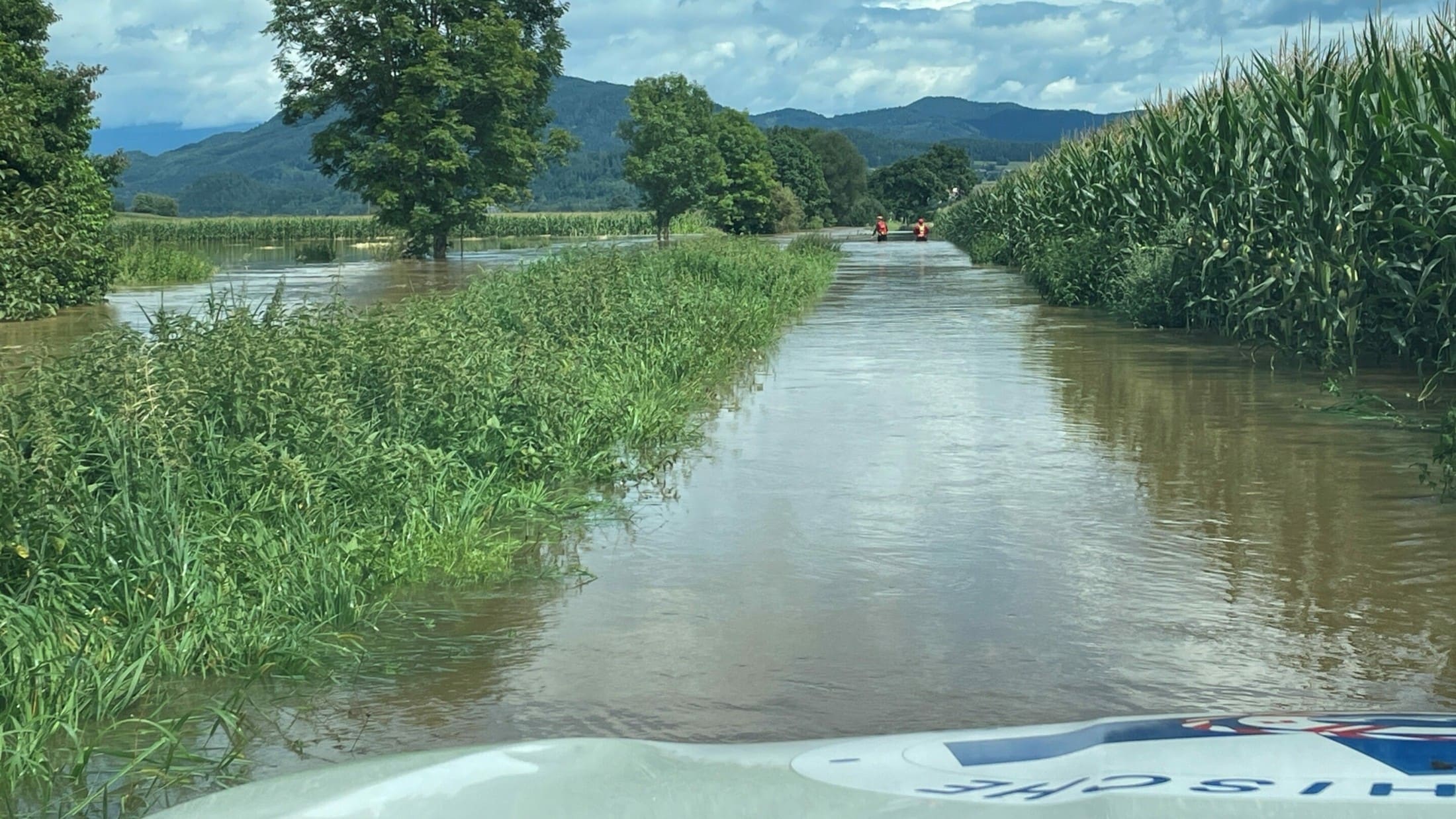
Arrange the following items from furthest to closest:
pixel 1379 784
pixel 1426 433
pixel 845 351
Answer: pixel 845 351 < pixel 1426 433 < pixel 1379 784

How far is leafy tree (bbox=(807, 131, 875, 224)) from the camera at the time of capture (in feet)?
536

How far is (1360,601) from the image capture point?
6.30 metres

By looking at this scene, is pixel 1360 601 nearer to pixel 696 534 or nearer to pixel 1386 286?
pixel 696 534

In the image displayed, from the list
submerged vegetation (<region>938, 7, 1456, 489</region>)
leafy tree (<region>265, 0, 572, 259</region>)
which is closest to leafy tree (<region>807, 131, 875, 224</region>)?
leafy tree (<region>265, 0, 572, 259</region>)

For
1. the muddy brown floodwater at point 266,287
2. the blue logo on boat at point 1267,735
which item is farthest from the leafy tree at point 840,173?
the blue logo on boat at point 1267,735

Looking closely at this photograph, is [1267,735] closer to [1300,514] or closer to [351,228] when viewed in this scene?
[1300,514]

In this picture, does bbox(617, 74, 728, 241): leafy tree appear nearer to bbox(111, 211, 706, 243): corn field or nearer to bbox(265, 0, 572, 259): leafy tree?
bbox(111, 211, 706, 243): corn field

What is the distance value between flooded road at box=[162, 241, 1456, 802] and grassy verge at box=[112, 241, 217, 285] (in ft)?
82.9

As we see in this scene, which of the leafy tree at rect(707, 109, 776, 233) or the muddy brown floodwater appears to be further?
the leafy tree at rect(707, 109, 776, 233)

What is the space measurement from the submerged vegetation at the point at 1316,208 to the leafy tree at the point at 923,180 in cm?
14053

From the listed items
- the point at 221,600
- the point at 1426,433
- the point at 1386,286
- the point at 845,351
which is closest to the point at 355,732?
the point at 221,600

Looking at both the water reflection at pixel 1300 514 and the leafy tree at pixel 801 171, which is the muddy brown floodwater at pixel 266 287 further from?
the leafy tree at pixel 801 171

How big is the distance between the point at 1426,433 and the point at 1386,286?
2.87 meters

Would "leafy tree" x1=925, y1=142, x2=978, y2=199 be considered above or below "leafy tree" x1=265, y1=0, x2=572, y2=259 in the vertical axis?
above
